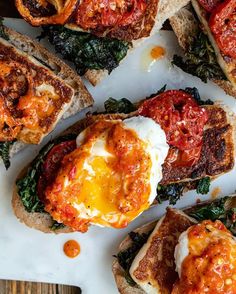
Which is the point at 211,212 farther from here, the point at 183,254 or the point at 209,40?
the point at 209,40

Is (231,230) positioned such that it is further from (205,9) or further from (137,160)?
(205,9)

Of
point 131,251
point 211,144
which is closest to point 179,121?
point 211,144

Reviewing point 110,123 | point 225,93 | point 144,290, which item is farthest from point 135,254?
point 225,93

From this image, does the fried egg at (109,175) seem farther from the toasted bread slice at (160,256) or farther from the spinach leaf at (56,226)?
the spinach leaf at (56,226)

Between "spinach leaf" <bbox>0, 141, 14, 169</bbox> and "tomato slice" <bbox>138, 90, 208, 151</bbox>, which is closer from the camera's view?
"tomato slice" <bbox>138, 90, 208, 151</bbox>

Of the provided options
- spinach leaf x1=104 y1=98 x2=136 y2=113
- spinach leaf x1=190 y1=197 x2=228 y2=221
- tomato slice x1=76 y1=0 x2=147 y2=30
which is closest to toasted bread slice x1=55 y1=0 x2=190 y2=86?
tomato slice x1=76 y1=0 x2=147 y2=30

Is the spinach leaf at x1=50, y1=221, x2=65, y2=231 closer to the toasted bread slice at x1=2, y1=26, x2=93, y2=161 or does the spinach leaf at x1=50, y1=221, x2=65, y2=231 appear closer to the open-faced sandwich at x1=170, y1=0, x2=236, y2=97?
the toasted bread slice at x1=2, y1=26, x2=93, y2=161

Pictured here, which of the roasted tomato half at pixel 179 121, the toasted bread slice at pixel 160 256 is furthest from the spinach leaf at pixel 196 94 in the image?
the toasted bread slice at pixel 160 256
